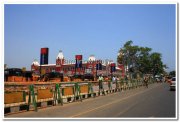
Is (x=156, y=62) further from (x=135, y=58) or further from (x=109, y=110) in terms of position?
(x=109, y=110)

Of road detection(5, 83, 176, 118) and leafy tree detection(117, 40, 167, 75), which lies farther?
leafy tree detection(117, 40, 167, 75)

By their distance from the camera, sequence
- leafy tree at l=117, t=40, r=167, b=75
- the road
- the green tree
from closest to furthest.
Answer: the road
leafy tree at l=117, t=40, r=167, b=75
the green tree

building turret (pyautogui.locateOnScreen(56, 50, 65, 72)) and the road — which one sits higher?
building turret (pyautogui.locateOnScreen(56, 50, 65, 72))

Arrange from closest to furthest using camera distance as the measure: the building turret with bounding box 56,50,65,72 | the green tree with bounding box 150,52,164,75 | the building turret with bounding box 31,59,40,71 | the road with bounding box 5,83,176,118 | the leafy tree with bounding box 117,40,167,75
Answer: the road with bounding box 5,83,176,118
the leafy tree with bounding box 117,40,167,75
the building turret with bounding box 56,50,65,72
the building turret with bounding box 31,59,40,71
the green tree with bounding box 150,52,164,75

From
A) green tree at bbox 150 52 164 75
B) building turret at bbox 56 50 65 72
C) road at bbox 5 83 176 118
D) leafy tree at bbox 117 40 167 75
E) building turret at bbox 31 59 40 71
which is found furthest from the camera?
green tree at bbox 150 52 164 75

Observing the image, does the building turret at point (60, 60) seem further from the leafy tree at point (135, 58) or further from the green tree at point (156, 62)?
the green tree at point (156, 62)

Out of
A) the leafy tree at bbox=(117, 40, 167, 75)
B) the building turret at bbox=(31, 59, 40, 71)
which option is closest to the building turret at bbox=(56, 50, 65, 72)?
the building turret at bbox=(31, 59, 40, 71)

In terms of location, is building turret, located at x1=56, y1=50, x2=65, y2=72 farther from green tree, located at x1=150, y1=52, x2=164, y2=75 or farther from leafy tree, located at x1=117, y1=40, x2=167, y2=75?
green tree, located at x1=150, y1=52, x2=164, y2=75

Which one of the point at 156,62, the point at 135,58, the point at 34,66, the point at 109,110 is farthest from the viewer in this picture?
the point at 156,62

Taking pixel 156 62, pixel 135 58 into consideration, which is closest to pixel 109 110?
pixel 135 58

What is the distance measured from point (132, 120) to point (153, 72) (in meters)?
108

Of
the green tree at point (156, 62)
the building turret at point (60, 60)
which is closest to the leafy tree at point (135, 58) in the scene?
the green tree at point (156, 62)

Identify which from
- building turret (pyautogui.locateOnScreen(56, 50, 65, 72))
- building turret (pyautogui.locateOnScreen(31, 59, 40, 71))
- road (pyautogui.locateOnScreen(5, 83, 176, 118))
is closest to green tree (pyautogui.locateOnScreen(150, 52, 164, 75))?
building turret (pyautogui.locateOnScreen(56, 50, 65, 72))
